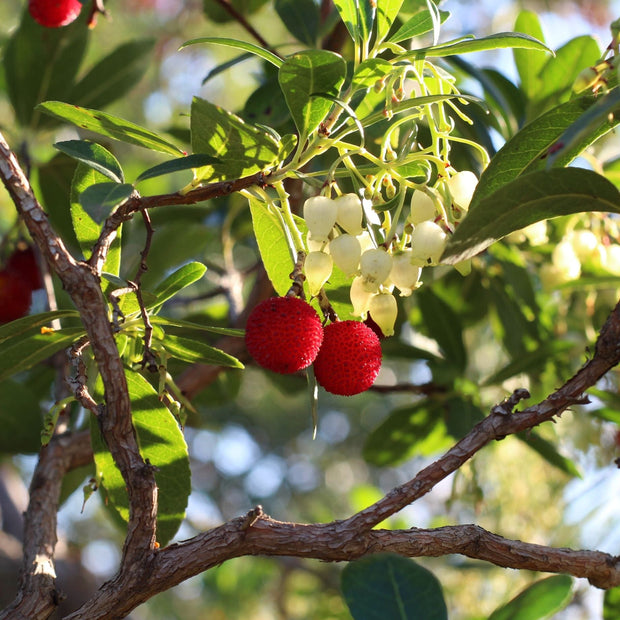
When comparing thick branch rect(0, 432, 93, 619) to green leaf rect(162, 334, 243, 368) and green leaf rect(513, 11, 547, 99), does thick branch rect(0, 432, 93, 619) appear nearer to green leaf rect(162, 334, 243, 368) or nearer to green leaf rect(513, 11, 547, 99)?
green leaf rect(162, 334, 243, 368)

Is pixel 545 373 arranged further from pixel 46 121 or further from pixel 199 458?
pixel 199 458

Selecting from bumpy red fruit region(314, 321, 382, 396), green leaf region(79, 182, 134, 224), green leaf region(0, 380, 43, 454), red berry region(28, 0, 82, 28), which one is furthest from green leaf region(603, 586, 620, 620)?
red berry region(28, 0, 82, 28)

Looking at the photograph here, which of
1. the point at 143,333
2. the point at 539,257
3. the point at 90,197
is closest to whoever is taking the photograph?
the point at 90,197

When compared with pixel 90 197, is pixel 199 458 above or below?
above

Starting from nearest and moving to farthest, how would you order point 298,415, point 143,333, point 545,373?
point 143,333 < point 545,373 < point 298,415

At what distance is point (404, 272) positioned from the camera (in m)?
0.80

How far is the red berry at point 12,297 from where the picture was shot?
4.71 ft

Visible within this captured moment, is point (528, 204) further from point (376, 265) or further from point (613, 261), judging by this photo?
point (613, 261)

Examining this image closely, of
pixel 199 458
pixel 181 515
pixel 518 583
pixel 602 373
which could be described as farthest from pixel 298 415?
pixel 602 373

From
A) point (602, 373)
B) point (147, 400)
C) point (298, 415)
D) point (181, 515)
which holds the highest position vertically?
point (298, 415)

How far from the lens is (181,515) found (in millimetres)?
955

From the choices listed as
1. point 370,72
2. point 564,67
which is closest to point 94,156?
point 370,72

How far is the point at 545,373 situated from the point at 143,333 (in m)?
0.89

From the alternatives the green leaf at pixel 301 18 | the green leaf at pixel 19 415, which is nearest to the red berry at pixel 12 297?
the green leaf at pixel 19 415
